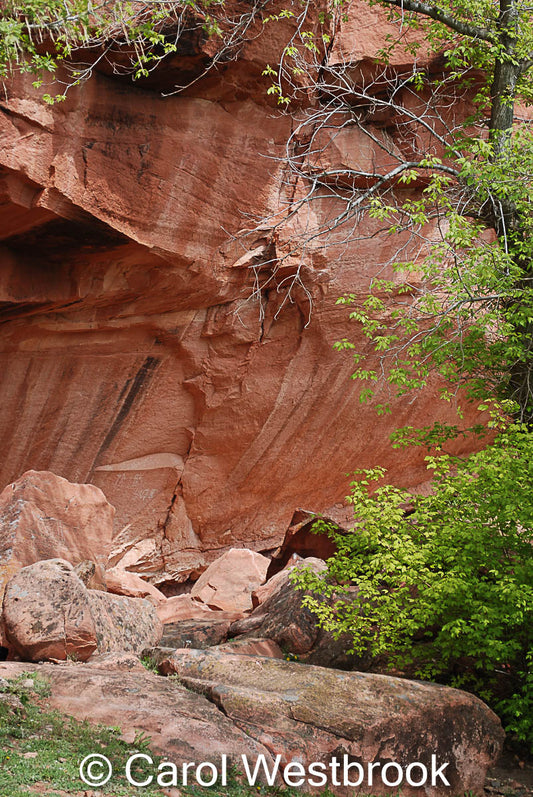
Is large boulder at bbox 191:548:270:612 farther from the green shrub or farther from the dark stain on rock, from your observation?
the green shrub

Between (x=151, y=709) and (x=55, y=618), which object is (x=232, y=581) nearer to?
(x=55, y=618)

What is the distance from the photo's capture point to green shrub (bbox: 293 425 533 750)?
6438 millimetres

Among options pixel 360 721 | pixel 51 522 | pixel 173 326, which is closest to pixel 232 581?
pixel 51 522

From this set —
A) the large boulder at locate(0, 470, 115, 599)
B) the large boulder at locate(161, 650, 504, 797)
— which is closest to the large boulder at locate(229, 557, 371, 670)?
the large boulder at locate(161, 650, 504, 797)

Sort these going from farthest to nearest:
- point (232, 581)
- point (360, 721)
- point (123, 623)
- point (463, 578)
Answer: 1. point (232, 581)
2. point (123, 623)
3. point (463, 578)
4. point (360, 721)

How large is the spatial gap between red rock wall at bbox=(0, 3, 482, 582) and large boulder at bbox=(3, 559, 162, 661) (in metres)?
5.20

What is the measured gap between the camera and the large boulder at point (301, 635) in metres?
7.67

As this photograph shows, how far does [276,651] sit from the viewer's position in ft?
25.5

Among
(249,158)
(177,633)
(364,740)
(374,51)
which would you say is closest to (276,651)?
(177,633)

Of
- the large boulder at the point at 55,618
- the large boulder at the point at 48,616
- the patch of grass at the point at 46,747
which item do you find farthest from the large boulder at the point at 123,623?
the patch of grass at the point at 46,747

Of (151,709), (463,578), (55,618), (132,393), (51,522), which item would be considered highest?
(463,578)

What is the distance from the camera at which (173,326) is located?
12.6 metres

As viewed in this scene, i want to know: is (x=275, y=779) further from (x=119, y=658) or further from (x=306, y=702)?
(x=119, y=658)

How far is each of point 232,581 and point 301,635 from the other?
4.24 metres
